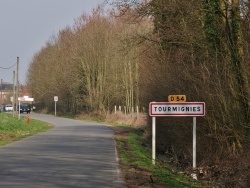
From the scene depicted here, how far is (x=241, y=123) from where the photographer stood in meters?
17.7

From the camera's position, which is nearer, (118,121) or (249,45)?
(249,45)

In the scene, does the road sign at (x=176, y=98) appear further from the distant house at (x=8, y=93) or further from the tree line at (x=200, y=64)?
the distant house at (x=8, y=93)

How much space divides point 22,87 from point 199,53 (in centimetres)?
9652

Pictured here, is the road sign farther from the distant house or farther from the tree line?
the distant house

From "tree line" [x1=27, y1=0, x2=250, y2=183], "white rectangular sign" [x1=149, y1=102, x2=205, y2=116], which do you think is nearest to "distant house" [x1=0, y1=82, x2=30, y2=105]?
"tree line" [x1=27, y1=0, x2=250, y2=183]

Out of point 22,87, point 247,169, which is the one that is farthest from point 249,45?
point 22,87

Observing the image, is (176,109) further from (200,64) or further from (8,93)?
(8,93)

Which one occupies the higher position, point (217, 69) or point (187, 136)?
point (217, 69)

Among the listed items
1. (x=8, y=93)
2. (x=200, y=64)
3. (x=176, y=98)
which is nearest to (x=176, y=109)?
(x=176, y=98)

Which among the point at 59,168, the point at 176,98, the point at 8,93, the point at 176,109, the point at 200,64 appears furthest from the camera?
the point at 8,93

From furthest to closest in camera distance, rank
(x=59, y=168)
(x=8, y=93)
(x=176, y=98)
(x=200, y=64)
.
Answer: (x=8, y=93) < (x=200, y=64) < (x=176, y=98) < (x=59, y=168)

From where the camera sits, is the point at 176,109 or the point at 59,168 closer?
the point at 59,168

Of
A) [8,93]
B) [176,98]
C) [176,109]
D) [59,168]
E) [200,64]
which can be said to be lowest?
[59,168]

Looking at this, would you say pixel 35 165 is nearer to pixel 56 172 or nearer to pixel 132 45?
pixel 56 172
